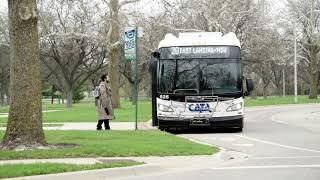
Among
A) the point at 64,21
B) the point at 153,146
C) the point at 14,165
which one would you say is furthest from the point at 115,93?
the point at 14,165

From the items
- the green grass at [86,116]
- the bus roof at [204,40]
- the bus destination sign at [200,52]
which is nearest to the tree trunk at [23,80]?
the bus destination sign at [200,52]

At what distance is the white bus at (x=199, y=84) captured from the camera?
807 inches

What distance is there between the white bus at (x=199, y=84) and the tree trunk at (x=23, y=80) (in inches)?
283

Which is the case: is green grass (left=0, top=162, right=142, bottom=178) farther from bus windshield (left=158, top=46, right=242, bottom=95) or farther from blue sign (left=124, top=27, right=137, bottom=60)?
bus windshield (left=158, top=46, right=242, bottom=95)

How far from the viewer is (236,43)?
21.2 meters

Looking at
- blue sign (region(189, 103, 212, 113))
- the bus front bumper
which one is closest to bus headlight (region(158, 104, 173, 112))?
the bus front bumper

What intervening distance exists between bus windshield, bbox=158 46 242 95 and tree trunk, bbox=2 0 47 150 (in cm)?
719

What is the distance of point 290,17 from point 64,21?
76.3ft

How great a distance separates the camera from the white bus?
20500 millimetres

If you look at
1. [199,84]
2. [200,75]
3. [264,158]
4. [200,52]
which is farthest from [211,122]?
[264,158]

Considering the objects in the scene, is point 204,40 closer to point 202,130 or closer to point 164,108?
point 164,108

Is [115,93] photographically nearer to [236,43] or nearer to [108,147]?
[236,43]

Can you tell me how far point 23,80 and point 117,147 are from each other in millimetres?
2543

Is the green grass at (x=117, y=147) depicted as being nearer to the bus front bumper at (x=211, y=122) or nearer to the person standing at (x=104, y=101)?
the person standing at (x=104, y=101)
